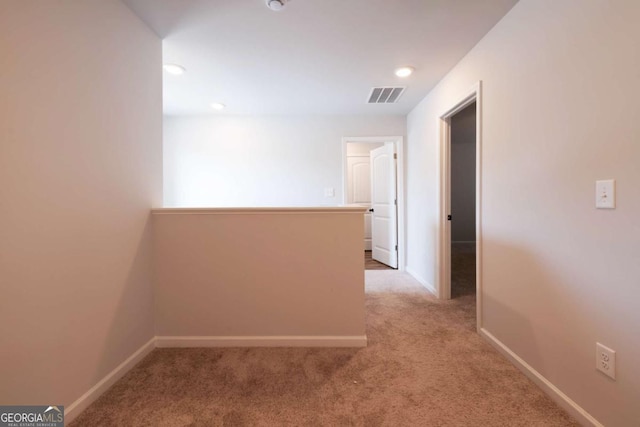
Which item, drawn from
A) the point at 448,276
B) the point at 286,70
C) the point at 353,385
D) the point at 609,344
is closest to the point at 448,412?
the point at 353,385

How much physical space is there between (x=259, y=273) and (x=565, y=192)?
186 centimetres

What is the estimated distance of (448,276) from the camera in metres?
2.92

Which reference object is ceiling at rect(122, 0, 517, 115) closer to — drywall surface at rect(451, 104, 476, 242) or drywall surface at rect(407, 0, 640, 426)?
drywall surface at rect(407, 0, 640, 426)

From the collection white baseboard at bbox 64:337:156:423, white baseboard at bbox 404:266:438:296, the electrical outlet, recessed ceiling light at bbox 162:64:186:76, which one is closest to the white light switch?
the electrical outlet

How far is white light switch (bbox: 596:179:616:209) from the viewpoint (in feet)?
3.75

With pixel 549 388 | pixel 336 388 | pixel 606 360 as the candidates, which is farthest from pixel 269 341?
pixel 606 360

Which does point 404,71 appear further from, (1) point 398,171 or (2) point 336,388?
(2) point 336,388

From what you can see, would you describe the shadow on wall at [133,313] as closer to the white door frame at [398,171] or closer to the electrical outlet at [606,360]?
the electrical outlet at [606,360]

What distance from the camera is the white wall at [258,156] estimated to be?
3.91 m

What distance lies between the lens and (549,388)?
4.83 feet

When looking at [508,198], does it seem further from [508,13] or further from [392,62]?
[392,62]

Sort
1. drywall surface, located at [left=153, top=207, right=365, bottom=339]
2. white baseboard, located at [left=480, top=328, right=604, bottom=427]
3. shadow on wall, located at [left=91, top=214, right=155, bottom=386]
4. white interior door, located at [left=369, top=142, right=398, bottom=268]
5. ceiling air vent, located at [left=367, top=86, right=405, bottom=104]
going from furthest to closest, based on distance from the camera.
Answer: white interior door, located at [left=369, top=142, right=398, bottom=268] → ceiling air vent, located at [left=367, top=86, right=405, bottom=104] → drywall surface, located at [left=153, top=207, right=365, bottom=339] → shadow on wall, located at [left=91, top=214, right=155, bottom=386] → white baseboard, located at [left=480, top=328, right=604, bottom=427]

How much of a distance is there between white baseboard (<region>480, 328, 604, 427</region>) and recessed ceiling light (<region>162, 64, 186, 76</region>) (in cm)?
340

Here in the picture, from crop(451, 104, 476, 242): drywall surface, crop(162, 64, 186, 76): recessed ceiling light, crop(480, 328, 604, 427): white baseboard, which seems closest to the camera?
crop(480, 328, 604, 427): white baseboard
